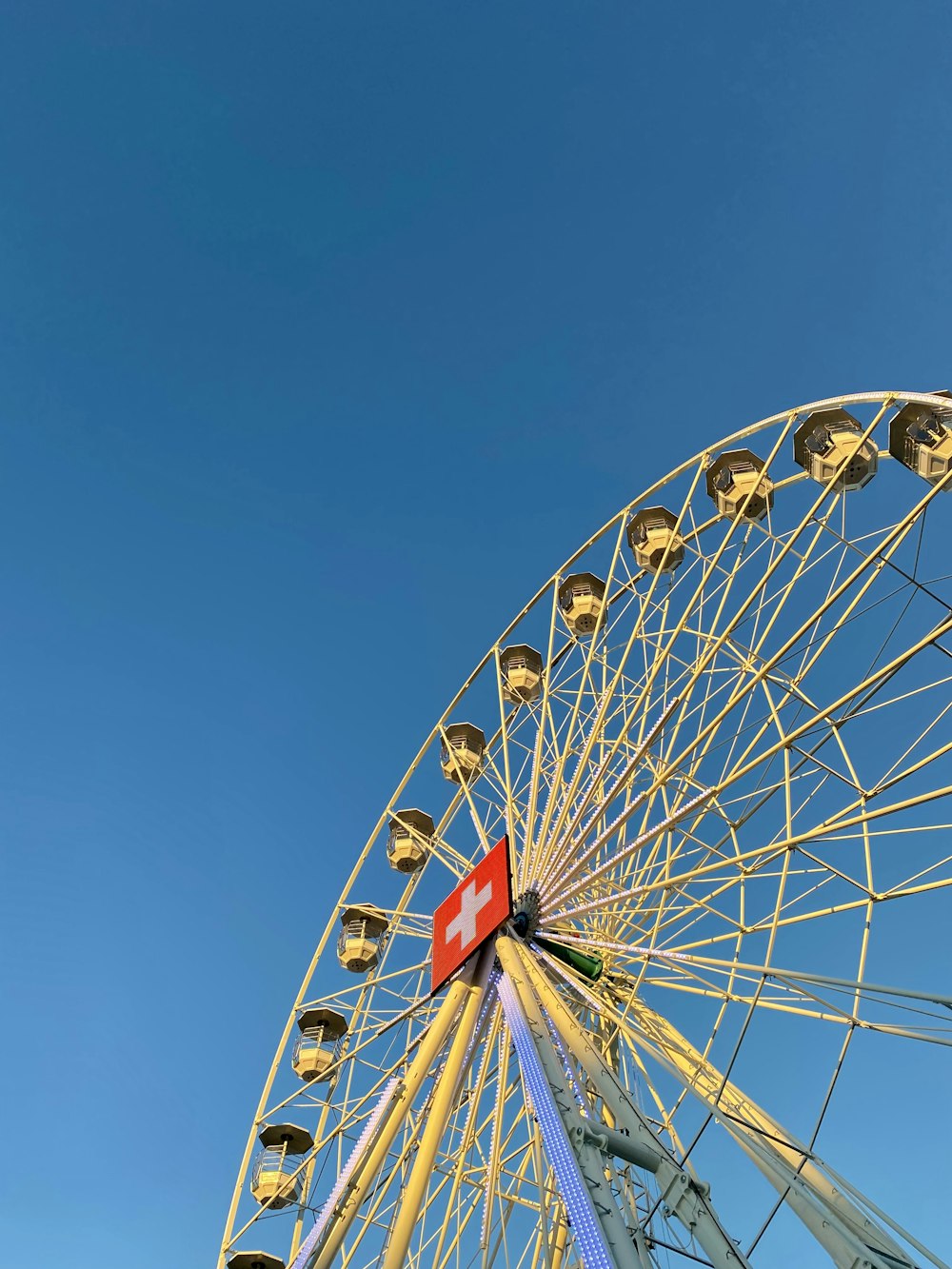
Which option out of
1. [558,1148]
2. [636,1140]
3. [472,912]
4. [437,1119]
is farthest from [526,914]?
[558,1148]

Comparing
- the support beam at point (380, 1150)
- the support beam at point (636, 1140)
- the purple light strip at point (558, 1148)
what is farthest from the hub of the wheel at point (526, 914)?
the purple light strip at point (558, 1148)

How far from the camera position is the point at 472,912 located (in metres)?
17.0

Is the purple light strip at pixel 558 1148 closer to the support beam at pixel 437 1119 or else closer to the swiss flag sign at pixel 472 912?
the support beam at pixel 437 1119

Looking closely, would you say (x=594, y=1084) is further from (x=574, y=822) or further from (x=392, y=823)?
(x=392, y=823)

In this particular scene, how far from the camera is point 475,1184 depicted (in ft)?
55.6

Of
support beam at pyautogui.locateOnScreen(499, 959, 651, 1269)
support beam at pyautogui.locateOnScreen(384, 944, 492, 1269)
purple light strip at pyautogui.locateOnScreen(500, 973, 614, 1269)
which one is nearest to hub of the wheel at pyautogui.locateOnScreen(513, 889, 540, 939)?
support beam at pyautogui.locateOnScreen(384, 944, 492, 1269)

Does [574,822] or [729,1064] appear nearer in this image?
[729,1064]

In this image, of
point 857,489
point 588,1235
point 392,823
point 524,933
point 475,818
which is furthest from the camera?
point 392,823

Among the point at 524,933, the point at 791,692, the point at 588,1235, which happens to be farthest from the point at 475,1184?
the point at 791,692

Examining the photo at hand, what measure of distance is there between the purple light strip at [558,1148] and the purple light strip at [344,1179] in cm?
26

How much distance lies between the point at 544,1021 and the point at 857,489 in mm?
8620

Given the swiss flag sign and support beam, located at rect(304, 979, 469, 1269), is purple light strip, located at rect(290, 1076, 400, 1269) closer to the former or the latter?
support beam, located at rect(304, 979, 469, 1269)

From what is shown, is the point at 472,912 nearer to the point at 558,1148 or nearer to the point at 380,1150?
the point at 380,1150

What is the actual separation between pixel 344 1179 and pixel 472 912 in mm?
4293
